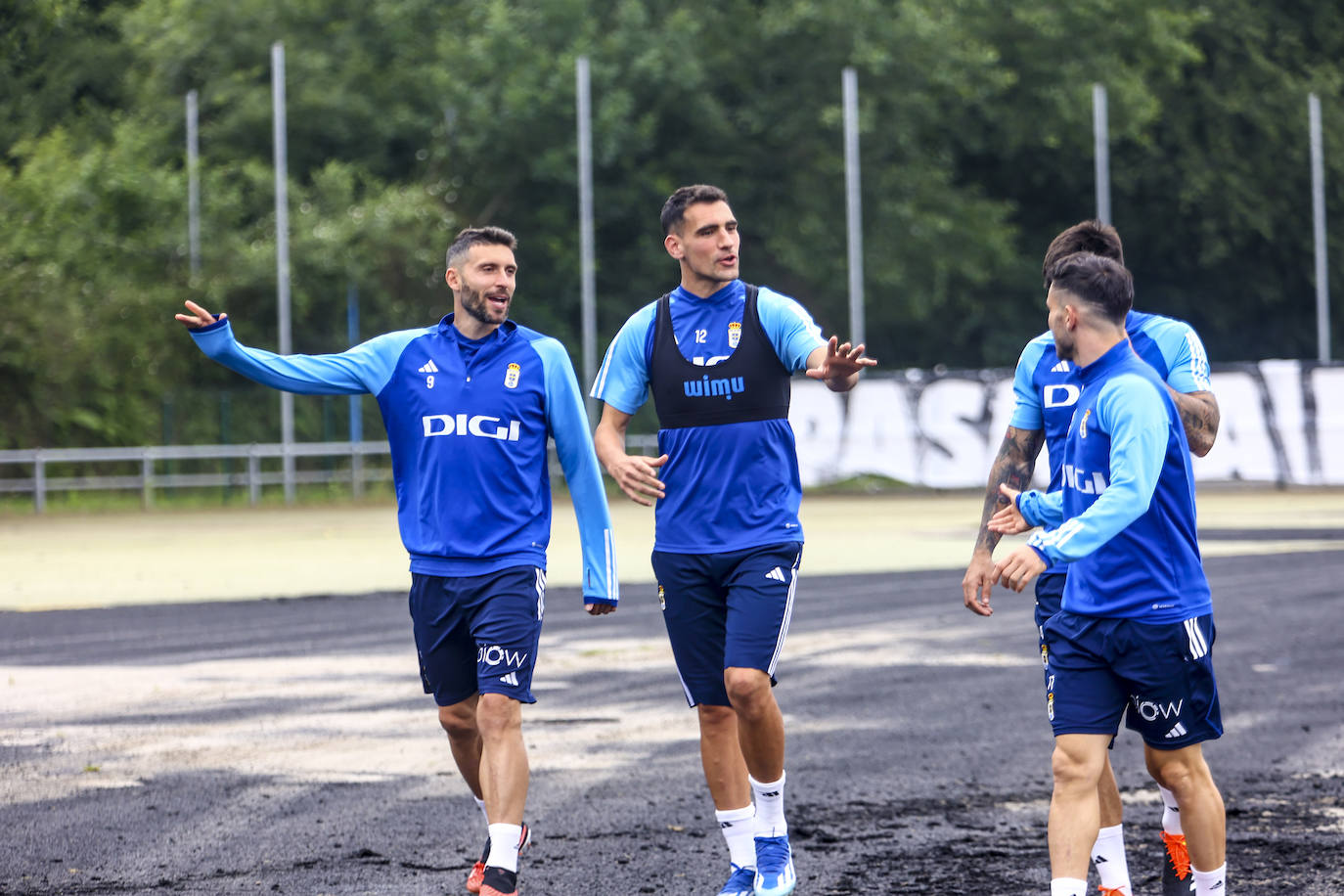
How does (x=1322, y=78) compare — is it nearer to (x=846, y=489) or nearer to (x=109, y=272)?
(x=846, y=489)

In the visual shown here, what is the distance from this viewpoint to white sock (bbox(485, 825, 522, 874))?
579 cm

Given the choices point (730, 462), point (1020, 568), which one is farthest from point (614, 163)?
point (1020, 568)

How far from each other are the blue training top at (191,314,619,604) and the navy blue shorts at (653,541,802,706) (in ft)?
0.81

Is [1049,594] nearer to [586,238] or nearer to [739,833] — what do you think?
[739,833]

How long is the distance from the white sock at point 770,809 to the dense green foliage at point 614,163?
28971 millimetres

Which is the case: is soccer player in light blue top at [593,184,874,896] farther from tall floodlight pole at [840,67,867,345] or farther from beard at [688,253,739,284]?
tall floodlight pole at [840,67,867,345]

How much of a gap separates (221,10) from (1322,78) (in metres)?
29.6

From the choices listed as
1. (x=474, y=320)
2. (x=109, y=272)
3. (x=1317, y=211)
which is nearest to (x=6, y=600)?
(x=474, y=320)

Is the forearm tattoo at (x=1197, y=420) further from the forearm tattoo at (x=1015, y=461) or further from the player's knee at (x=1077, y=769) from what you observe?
the player's knee at (x=1077, y=769)

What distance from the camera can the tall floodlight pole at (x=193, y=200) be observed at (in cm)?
3741

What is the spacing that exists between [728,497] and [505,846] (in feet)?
4.50

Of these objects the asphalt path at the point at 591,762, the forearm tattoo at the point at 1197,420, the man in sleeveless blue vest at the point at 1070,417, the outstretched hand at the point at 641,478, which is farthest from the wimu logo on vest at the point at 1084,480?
the asphalt path at the point at 591,762

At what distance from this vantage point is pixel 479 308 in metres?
6.28

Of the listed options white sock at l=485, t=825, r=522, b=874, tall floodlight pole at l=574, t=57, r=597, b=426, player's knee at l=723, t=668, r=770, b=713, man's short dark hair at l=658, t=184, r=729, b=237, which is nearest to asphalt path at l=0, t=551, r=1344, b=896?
white sock at l=485, t=825, r=522, b=874
